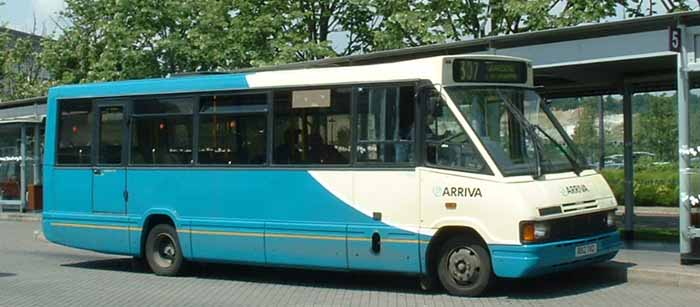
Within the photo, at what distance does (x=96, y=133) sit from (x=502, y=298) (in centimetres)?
730

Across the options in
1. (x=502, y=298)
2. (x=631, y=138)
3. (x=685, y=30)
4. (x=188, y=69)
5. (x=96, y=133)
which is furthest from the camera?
(x=188, y=69)

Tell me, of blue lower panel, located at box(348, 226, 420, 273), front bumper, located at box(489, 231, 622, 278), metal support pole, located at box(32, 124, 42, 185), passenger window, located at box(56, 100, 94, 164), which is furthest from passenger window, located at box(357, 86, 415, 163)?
metal support pole, located at box(32, 124, 42, 185)

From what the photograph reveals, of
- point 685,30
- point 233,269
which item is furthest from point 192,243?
point 685,30

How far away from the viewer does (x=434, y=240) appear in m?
11.3

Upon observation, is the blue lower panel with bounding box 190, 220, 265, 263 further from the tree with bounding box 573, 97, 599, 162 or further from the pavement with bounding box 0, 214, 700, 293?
the tree with bounding box 573, 97, 599, 162

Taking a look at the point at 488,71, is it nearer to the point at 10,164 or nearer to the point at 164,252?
the point at 164,252

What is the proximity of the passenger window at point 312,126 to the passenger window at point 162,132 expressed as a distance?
1718 millimetres

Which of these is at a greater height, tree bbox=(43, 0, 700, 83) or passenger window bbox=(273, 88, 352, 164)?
tree bbox=(43, 0, 700, 83)

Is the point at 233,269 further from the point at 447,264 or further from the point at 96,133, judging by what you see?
the point at 447,264

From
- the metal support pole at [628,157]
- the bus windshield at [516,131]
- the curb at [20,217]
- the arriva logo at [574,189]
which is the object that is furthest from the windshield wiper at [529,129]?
the curb at [20,217]

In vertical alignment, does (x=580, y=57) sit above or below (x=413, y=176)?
above

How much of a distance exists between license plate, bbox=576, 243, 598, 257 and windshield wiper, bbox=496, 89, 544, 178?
1.03 m

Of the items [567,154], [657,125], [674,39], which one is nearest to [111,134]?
[567,154]

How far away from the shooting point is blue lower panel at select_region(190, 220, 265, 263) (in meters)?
12.9
